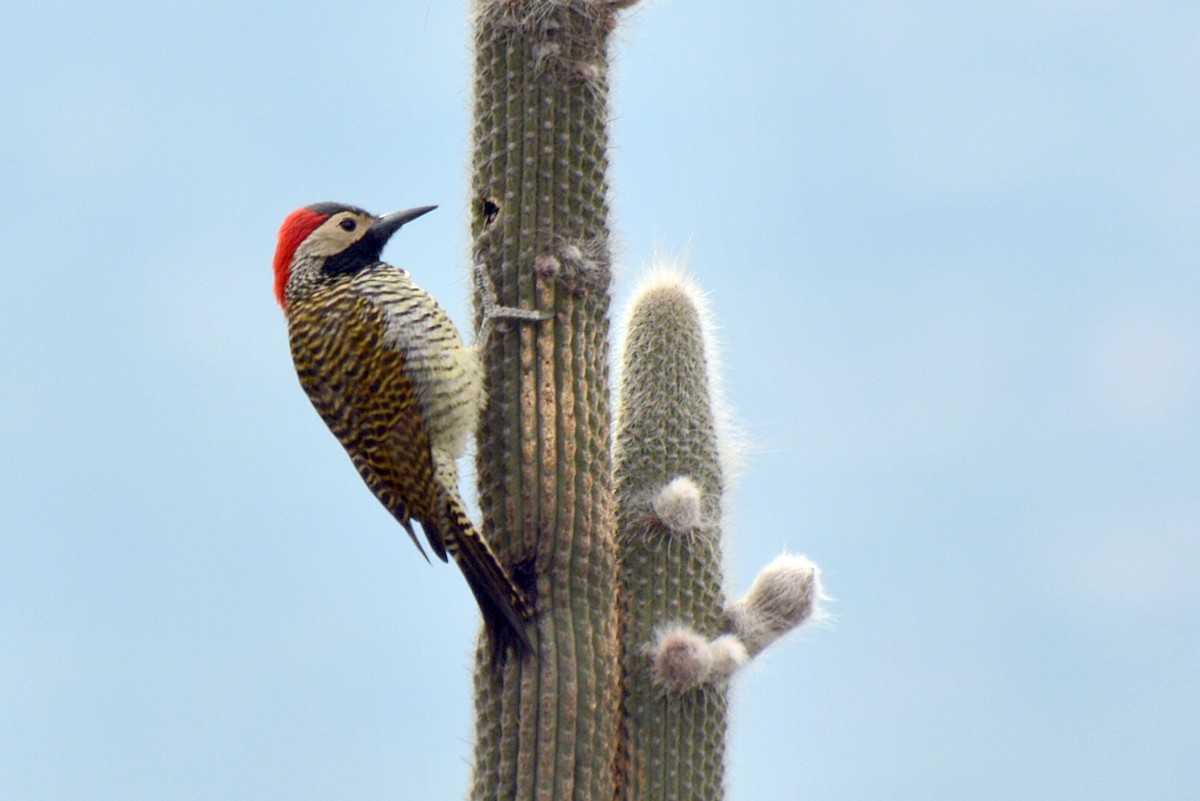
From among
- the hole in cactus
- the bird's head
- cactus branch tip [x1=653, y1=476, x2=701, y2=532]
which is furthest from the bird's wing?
cactus branch tip [x1=653, y1=476, x2=701, y2=532]

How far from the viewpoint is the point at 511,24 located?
356cm

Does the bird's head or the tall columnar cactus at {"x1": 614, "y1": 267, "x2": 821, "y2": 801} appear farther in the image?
the bird's head

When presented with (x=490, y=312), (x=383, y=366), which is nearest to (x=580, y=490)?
(x=490, y=312)

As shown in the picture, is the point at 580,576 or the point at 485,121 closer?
the point at 580,576

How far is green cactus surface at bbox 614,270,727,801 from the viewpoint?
333 cm

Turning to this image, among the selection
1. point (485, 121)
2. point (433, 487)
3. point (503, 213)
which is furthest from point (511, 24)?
point (433, 487)

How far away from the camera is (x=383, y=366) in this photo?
3.95 meters

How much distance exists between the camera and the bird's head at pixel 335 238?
423 centimetres

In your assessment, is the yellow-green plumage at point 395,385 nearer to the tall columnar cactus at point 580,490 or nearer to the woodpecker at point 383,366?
the woodpecker at point 383,366

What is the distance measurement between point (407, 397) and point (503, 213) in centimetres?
70

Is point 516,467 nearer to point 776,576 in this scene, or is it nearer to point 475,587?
point 475,587

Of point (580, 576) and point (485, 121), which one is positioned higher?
point (485, 121)

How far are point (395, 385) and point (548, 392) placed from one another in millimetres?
696

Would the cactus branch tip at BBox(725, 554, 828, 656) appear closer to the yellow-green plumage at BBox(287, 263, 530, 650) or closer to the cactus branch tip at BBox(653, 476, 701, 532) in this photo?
the cactus branch tip at BBox(653, 476, 701, 532)
